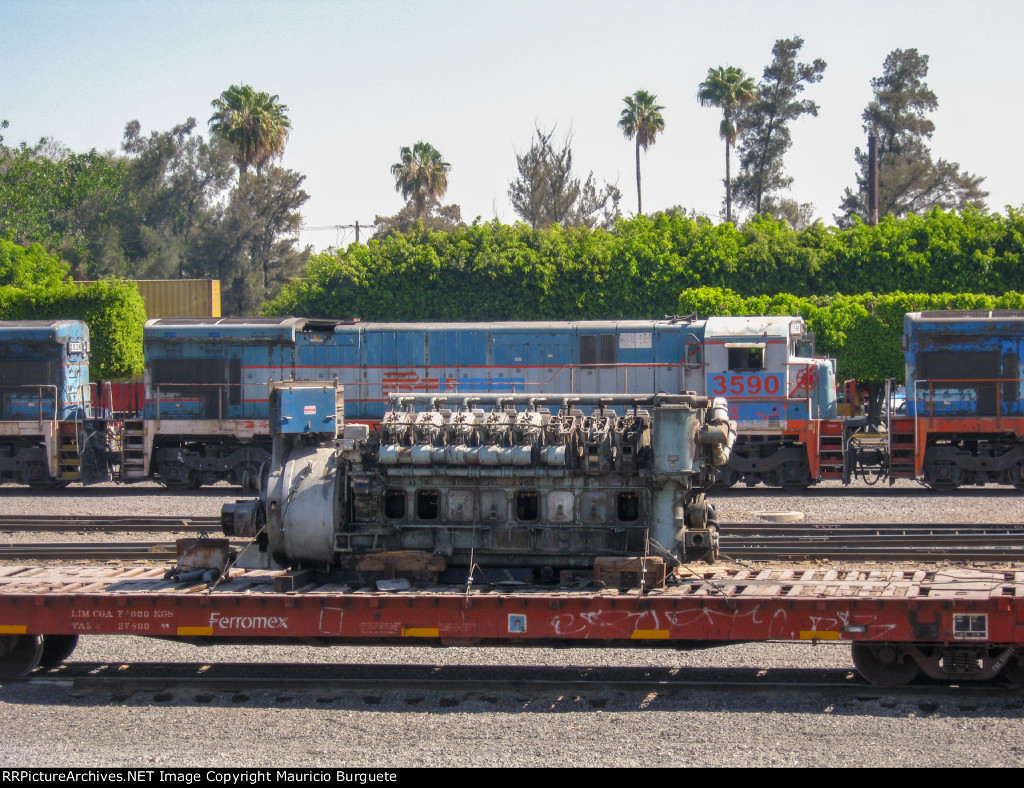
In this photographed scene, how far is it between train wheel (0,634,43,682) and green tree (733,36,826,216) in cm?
5435

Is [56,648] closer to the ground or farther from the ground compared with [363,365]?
closer to the ground

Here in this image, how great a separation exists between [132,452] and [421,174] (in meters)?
38.0

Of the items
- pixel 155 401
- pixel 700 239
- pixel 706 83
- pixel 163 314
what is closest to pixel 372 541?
pixel 155 401

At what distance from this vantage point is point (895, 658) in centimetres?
795

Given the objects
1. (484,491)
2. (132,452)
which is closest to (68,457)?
(132,452)

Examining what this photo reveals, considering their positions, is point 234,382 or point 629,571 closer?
point 629,571

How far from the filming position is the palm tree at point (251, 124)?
56.3m

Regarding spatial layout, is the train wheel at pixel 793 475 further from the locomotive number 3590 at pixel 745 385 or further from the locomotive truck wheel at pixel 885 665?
the locomotive truck wheel at pixel 885 665

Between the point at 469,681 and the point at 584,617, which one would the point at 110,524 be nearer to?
the point at 469,681

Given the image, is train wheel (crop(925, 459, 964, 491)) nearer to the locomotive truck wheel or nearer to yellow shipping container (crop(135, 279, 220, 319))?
the locomotive truck wheel

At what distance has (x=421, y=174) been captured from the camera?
56.3 meters

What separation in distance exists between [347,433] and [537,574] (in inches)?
81.0

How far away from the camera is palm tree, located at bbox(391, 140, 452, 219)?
56.1 metres

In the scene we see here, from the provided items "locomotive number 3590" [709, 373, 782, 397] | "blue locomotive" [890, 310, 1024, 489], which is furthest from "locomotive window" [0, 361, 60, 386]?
"blue locomotive" [890, 310, 1024, 489]
